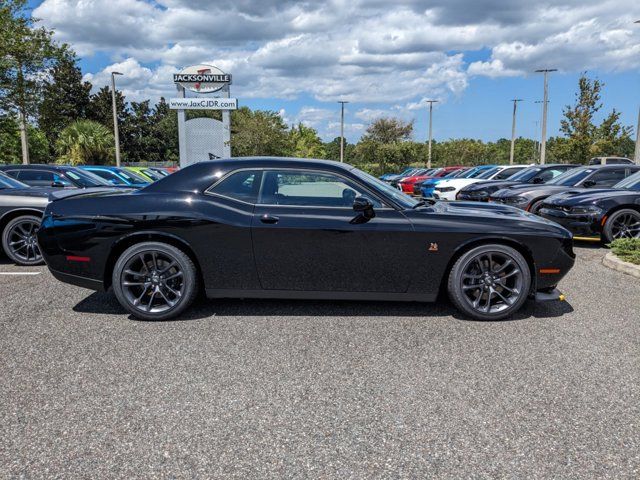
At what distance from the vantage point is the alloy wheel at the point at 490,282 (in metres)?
4.48

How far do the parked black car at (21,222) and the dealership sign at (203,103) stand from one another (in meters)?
34.3

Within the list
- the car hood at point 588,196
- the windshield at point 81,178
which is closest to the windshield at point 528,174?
the car hood at point 588,196

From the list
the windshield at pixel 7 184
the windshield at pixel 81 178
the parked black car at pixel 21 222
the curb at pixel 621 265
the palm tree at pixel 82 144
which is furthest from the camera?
the palm tree at pixel 82 144

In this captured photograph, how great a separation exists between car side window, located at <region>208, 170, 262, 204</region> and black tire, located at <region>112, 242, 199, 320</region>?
669mm

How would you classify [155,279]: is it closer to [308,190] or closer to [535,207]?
[308,190]

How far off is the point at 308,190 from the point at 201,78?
39.0 meters

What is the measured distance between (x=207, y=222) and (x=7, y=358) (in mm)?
1816

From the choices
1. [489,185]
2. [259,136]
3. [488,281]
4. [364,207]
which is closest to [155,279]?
[364,207]

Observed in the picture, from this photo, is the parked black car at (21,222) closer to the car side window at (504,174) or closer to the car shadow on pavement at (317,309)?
the car shadow on pavement at (317,309)

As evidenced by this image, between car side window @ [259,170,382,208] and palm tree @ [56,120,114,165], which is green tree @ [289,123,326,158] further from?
car side window @ [259,170,382,208]

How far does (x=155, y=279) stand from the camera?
4547mm

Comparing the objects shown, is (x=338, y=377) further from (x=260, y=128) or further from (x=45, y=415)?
(x=260, y=128)

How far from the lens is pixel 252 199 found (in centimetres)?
455

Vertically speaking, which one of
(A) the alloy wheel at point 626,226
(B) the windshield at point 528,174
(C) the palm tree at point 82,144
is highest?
(C) the palm tree at point 82,144
